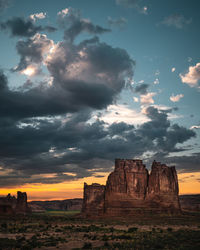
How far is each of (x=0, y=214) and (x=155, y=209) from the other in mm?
60730

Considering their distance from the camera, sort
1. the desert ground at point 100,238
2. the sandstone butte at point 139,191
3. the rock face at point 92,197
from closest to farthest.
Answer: the desert ground at point 100,238 → the sandstone butte at point 139,191 → the rock face at point 92,197

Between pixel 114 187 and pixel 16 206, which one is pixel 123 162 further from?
pixel 16 206

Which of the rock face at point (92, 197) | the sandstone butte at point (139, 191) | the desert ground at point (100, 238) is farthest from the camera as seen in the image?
the rock face at point (92, 197)

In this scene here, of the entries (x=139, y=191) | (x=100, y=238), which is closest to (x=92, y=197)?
(x=139, y=191)

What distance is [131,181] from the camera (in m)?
113

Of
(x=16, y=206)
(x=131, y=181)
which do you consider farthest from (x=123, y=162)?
(x=16, y=206)

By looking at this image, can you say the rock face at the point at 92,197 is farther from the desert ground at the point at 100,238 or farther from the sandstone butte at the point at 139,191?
the desert ground at the point at 100,238

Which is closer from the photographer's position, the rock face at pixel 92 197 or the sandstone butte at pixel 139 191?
the sandstone butte at pixel 139 191

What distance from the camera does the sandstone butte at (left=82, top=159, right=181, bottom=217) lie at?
344 ft

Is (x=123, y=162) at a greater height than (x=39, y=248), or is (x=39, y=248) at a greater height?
(x=123, y=162)

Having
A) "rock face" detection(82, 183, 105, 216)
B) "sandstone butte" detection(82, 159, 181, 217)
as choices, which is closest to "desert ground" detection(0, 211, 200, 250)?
"sandstone butte" detection(82, 159, 181, 217)

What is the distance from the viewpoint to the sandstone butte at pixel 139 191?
105 m

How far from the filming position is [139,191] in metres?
112

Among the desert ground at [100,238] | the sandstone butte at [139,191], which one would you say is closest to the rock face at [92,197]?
the sandstone butte at [139,191]
